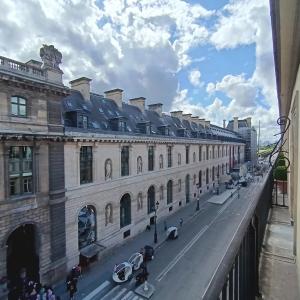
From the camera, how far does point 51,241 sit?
16.3 metres

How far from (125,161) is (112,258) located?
8484 mm

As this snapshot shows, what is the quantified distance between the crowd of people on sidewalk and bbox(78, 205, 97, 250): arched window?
13.7ft

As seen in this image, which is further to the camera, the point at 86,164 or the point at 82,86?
the point at 82,86

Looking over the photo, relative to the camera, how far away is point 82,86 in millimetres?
23859

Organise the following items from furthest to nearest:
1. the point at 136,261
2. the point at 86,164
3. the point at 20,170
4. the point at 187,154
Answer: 1. the point at 187,154
2. the point at 86,164
3. the point at 136,261
4. the point at 20,170

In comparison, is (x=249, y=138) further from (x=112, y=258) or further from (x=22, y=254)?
(x=22, y=254)

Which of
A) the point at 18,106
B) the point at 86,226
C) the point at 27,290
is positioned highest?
the point at 18,106

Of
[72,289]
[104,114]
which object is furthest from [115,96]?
[72,289]

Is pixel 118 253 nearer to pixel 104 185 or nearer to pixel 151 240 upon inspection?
pixel 151 240

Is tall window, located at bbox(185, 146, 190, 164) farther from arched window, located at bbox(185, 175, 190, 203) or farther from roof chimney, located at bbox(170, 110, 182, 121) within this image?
roof chimney, located at bbox(170, 110, 182, 121)

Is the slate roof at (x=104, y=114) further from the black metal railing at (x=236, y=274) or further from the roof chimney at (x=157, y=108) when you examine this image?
the black metal railing at (x=236, y=274)

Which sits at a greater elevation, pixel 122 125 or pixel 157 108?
pixel 157 108

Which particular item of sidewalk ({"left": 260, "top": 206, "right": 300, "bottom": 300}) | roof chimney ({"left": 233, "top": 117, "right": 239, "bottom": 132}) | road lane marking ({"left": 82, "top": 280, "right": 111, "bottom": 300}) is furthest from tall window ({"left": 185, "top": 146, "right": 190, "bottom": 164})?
roof chimney ({"left": 233, "top": 117, "right": 239, "bottom": 132})

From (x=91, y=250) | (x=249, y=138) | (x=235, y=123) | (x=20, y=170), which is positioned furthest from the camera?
(x=235, y=123)
